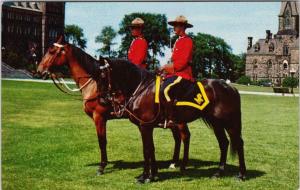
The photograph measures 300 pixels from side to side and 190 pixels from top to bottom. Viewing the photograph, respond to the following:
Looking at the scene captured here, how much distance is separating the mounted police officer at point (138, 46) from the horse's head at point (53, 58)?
3.54ft

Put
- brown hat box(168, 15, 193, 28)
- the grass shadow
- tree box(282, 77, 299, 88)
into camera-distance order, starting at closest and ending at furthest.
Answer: brown hat box(168, 15, 193, 28)
the grass shadow
tree box(282, 77, 299, 88)

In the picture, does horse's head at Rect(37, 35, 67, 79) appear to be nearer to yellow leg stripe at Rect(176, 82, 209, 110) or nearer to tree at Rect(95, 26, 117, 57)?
tree at Rect(95, 26, 117, 57)

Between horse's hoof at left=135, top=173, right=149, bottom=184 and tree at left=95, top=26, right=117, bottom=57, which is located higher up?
tree at left=95, top=26, right=117, bottom=57

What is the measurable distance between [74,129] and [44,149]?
261 centimetres

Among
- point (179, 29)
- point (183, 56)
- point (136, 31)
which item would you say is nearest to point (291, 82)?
point (183, 56)

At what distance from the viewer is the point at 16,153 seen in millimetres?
9023

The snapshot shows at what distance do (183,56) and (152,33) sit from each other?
2.98 ft

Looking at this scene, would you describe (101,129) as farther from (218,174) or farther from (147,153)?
(218,174)

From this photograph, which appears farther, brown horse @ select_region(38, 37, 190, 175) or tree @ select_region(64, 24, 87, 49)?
tree @ select_region(64, 24, 87, 49)

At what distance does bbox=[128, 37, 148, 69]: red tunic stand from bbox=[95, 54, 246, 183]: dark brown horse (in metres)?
0.46

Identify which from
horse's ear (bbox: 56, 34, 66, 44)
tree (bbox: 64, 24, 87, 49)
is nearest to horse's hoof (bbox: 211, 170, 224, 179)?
tree (bbox: 64, 24, 87, 49)

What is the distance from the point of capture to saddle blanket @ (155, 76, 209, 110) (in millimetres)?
7770

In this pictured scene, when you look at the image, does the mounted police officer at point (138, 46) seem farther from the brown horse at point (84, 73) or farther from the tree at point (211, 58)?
the tree at point (211, 58)

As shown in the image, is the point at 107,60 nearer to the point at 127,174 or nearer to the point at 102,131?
the point at 102,131
